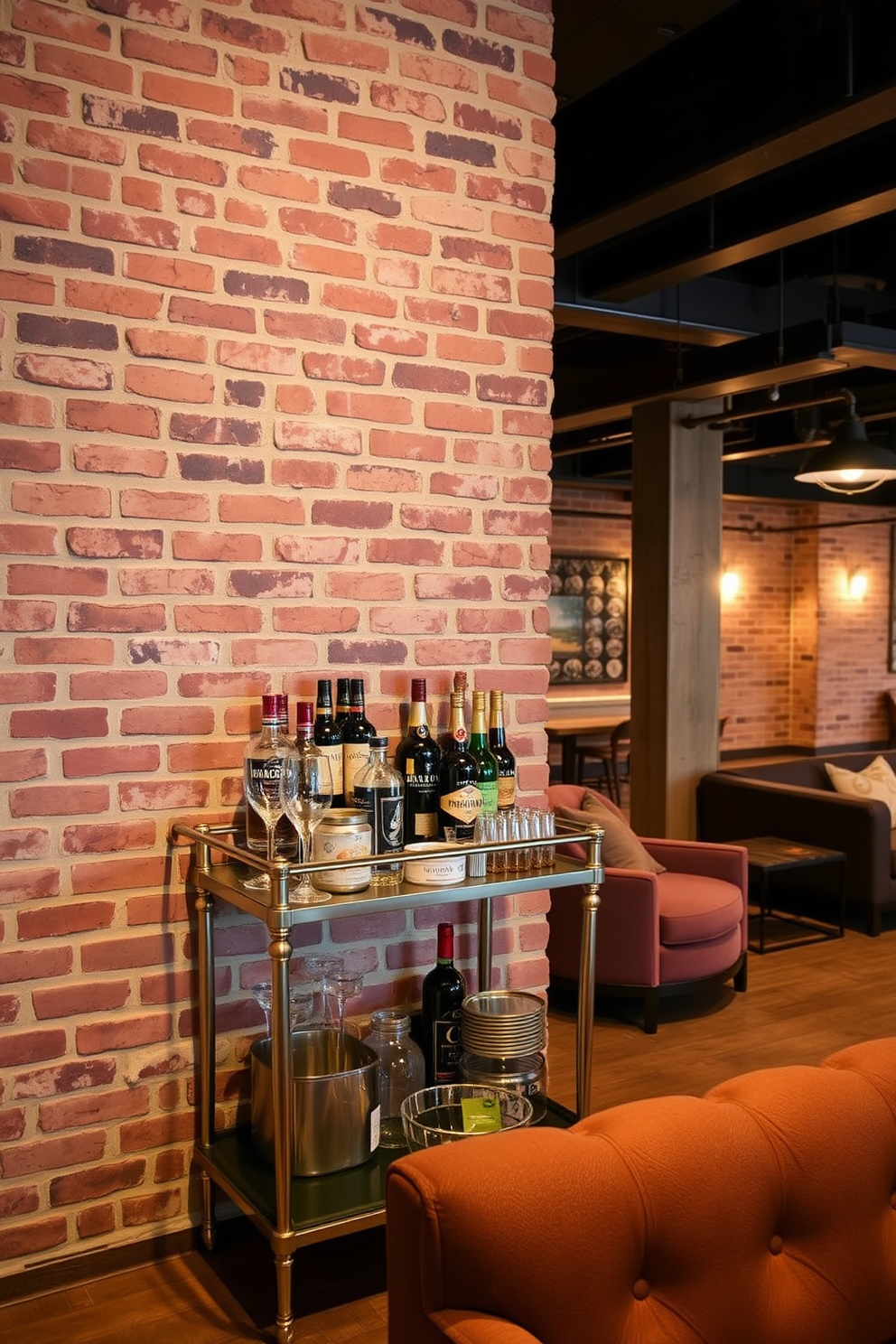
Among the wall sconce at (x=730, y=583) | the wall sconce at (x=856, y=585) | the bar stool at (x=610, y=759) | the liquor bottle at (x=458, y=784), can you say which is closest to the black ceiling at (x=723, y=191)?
the liquor bottle at (x=458, y=784)

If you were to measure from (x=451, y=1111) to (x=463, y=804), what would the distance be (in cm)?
58

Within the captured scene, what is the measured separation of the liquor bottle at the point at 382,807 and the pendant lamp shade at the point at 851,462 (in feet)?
12.0

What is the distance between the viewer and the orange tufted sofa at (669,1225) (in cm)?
115

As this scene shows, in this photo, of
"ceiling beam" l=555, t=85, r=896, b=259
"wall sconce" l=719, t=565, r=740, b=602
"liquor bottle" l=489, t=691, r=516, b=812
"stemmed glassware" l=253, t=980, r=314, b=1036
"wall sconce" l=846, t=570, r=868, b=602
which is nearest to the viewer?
"stemmed glassware" l=253, t=980, r=314, b=1036

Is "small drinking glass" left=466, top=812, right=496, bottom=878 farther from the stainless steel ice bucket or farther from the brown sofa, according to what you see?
the brown sofa

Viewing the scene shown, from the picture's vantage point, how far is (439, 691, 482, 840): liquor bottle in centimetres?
228

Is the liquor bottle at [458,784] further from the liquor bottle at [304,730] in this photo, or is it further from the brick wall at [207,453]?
the liquor bottle at [304,730]

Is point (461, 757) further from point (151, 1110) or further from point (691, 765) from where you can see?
point (691, 765)

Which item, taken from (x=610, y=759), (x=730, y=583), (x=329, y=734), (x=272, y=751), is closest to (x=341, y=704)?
(x=329, y=734)

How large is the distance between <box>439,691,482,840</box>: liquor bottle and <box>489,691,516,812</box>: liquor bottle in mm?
99

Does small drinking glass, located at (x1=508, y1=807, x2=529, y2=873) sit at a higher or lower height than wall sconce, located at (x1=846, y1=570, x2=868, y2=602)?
lower

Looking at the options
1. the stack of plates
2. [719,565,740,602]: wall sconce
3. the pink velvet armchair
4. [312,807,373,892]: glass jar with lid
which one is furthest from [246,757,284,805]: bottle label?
[719,565,740,602]: wall sconce

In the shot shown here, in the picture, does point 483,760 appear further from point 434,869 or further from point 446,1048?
point 446,1048

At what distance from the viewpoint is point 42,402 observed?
2.09m
